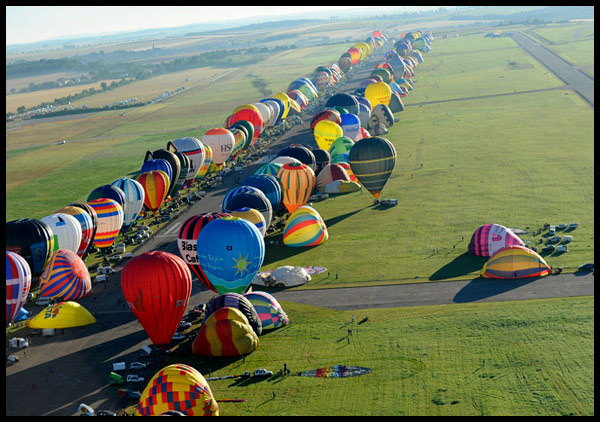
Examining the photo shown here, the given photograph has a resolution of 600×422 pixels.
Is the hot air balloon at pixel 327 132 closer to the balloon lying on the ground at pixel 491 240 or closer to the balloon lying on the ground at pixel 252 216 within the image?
the balloon lying on the ground at pixel 252 216

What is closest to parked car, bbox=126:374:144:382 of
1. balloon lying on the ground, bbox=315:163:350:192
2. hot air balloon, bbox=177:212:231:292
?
hot air balloon, bbox=177:212:231:292

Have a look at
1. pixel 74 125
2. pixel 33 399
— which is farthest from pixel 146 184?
pixel 74 125

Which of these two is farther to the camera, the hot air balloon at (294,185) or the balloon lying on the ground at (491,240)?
the hot air balloon at (294,185)

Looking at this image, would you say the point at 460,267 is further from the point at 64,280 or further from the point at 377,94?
the point at 377,94

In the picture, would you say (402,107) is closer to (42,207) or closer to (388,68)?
(388,68)

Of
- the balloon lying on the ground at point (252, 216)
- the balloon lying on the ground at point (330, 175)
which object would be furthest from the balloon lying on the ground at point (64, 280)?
the balloon lying on the ground at point (330, 175)

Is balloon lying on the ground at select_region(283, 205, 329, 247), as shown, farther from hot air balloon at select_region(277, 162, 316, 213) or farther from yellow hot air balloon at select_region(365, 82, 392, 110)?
yellow hot air balloon at select_region(365, 82, 392, 110)
